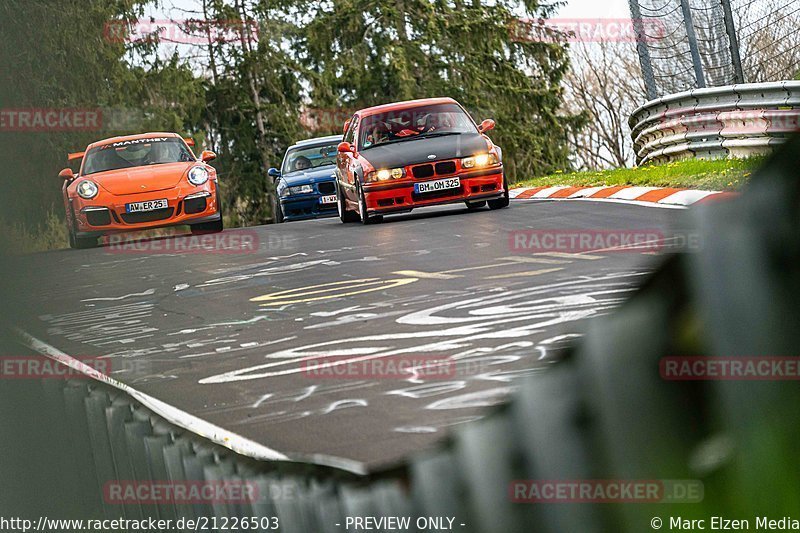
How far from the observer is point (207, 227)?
20750 millimetres

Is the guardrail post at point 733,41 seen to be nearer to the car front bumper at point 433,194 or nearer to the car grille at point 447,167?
the car front bumper at point 433,194

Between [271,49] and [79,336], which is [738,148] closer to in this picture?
[79,336]

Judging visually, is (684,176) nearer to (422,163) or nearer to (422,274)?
(422,163)

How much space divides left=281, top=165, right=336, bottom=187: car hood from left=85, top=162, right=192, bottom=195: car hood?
19.7ft

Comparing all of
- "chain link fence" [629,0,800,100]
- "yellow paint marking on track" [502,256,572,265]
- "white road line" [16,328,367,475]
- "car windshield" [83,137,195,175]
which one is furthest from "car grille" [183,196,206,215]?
"white road line" [16,328,367,475]

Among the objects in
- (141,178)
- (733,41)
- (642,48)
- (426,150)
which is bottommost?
(426,150)

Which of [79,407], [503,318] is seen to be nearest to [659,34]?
[503,318]

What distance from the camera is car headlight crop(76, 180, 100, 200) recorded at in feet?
64.3

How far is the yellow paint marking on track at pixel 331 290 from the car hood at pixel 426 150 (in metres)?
7.18

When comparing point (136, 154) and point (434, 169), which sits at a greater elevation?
point (136, 154)

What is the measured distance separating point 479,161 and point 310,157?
10551mm

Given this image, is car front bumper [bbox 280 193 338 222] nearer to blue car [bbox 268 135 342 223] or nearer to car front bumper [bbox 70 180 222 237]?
blue car [bbox 268 135 342 223]

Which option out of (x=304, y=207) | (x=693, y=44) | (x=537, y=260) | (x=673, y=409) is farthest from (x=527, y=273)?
(x=304, y=207)

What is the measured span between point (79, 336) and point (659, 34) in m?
9.30
